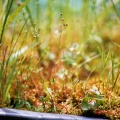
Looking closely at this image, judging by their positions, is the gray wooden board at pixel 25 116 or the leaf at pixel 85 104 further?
the leaf at pixel 85 104

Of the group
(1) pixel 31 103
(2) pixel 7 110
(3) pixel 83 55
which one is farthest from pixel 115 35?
(2) pixel 7 110

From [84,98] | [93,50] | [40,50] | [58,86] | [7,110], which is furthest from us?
[93,50]

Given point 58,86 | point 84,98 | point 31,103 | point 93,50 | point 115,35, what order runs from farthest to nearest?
point 115,35 → point 93,50 → point 58,86 → point 31,103 → point 84,98

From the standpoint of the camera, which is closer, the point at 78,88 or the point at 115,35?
the point at 78,88

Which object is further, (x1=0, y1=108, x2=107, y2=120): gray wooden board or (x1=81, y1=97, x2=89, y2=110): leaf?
(x1=81, y1=97, x2=89, y2=110): leaf

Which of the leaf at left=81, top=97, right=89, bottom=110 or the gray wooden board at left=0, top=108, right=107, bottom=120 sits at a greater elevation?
the leaf at left=81, top=97, right=89, bottom=110

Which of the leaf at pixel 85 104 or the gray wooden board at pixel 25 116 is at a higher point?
the leaf at pixel 85 104

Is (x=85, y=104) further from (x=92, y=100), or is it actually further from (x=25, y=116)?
(x=25, y=116)

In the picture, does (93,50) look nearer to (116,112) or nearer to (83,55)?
(83,55)
